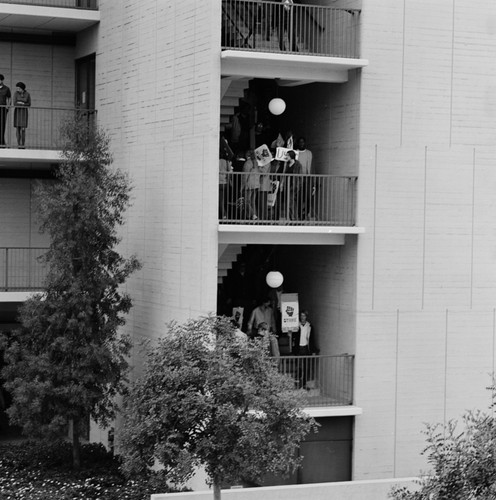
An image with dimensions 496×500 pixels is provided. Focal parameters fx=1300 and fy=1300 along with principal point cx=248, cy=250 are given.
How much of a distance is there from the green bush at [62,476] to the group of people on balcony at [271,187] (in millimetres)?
5990

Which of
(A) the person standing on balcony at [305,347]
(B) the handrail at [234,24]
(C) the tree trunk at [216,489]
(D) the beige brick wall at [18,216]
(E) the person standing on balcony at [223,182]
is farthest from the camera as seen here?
(D) the beige brick wall at [18,216]

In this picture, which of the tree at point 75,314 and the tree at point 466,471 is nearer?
the tree at point 466,471

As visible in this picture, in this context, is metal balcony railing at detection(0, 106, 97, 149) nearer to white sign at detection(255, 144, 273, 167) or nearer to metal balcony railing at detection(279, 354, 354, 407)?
white sign at detection(255, 144, 273, 167)

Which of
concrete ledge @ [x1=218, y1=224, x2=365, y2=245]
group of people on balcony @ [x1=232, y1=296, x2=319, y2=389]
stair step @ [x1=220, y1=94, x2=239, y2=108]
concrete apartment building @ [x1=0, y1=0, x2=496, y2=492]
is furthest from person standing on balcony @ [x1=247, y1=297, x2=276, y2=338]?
stair step @ [x1=220, y1=94, x2=239, y2=108]

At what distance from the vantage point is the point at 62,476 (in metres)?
28.4

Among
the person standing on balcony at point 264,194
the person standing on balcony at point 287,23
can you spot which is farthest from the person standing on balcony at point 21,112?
the person standing on balcony at point 264,194

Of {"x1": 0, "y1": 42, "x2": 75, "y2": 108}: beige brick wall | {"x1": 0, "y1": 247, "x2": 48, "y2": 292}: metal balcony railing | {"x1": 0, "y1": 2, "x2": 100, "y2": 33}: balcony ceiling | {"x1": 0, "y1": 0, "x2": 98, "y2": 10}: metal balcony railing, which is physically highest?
{"x1": 0, "y1": 0, "x2": 98, "y2": 10}: metal balcony railing

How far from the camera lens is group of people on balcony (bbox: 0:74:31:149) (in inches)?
1291

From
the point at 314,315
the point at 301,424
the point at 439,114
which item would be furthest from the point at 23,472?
the point at 439,114

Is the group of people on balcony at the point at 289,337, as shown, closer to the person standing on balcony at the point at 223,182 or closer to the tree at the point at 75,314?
the person standing on balcony at the point at 223,182

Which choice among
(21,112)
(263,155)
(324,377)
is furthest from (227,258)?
(21,112)

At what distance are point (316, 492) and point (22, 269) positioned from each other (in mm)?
13091

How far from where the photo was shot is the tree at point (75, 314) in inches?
1117

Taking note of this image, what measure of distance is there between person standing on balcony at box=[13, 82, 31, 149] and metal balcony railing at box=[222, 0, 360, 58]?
696cm
